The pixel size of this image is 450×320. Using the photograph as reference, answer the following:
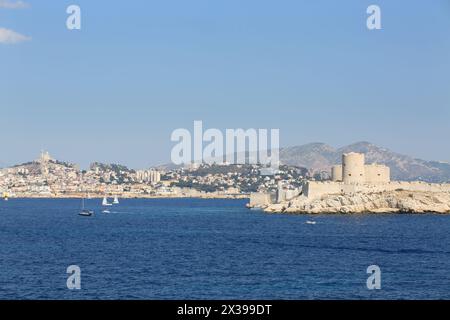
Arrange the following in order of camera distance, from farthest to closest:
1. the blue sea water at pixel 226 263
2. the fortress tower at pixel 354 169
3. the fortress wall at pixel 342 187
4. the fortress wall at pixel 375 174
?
1. the fortress wall at pixel 375 174
2. the fortress tower at pixel 354 169
3. the fortress wall at pixel 342 187
4. the blue sea water at pixel 226 263

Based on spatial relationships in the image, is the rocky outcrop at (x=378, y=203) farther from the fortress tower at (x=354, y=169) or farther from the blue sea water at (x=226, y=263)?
the blue sea water at (x=226, y=263)

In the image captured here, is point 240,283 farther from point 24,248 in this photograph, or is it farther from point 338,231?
point 338,231

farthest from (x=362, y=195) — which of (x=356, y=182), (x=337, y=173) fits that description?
(x=337, y=173)

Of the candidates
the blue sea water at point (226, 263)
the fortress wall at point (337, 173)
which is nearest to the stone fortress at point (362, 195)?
the fortress wall at point (337, 173)

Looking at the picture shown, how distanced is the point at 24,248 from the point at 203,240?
11949 mm

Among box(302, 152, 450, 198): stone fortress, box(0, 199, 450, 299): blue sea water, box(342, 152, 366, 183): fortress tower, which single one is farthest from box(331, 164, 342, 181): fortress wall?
box(0, 199, 450, 299): blue sea water

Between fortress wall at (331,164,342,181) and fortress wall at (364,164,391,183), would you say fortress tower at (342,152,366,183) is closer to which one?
fortress wall at (364,164,391,183)

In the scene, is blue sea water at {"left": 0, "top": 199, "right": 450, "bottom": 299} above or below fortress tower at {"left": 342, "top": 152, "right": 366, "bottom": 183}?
below

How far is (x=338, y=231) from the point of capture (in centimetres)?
6009

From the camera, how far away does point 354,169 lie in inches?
3649

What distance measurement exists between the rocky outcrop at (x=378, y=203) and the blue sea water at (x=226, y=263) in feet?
99.1

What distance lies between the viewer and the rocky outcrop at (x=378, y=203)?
90562mm

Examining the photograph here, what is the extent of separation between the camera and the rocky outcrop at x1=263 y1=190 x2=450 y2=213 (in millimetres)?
90562
